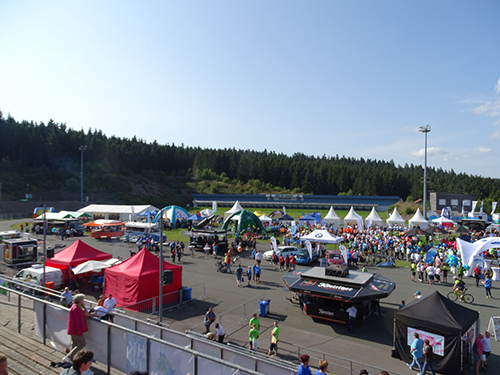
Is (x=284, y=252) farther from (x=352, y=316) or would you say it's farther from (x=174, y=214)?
(x=174, y=214)

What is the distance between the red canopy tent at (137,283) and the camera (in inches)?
600

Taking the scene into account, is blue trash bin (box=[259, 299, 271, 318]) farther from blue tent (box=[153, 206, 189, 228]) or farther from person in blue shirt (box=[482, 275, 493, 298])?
blue tent (box=[153, 206, 189, 228])

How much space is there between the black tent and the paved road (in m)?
1.00

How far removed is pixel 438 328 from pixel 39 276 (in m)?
17.7

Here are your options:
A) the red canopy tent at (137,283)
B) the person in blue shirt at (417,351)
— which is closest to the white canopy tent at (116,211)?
the red canopy tent at (137,283)

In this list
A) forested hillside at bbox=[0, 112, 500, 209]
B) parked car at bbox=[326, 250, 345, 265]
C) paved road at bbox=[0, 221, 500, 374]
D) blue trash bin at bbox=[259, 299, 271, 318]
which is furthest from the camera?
forested hillside at bbox=[0, 112, 500, 209]

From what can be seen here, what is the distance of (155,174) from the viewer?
11019 cm

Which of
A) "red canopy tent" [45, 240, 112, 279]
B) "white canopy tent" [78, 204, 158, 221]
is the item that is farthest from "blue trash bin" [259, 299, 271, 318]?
"white canopy tent" [78, 204, 158, 221]

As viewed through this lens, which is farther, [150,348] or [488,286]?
[488,286]

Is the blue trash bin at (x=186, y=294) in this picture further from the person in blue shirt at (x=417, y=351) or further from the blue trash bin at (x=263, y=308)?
the person in blue shirt at (x=417, y=351)

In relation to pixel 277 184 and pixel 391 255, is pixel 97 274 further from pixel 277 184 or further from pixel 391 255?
pixel 277 184

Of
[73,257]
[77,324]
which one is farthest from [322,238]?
[77,324]

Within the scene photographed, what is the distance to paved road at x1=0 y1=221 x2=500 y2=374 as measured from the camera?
11773 mm

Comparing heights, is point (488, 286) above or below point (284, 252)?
above
